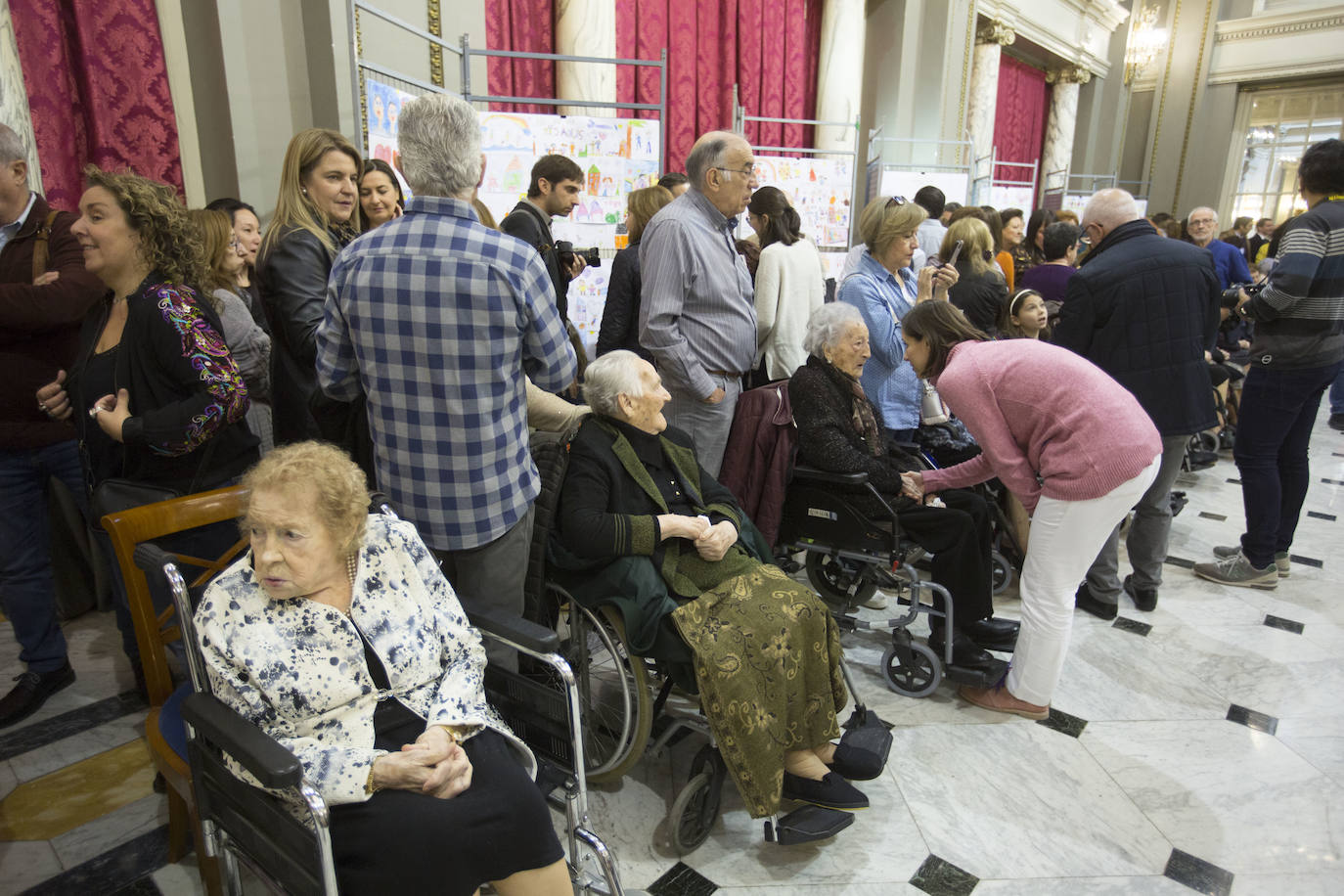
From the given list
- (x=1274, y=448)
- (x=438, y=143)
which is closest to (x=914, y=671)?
(x=1274, y=448)

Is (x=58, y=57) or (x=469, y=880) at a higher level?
(x=58, y=57)

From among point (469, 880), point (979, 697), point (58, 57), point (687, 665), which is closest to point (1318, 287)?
point (979, 697)

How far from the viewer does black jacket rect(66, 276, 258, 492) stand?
5.73 ft

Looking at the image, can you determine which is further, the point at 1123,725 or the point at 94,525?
the point at 1123,725

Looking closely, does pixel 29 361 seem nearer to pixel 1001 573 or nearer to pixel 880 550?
pixel 880 550

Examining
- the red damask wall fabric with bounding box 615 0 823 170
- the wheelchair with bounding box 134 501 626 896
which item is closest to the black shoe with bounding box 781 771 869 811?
the wheelchair with bounding box 134 501 626 896

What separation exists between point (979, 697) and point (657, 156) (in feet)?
10.5

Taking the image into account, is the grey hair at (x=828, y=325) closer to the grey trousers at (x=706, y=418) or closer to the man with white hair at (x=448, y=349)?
the grey trousers at (x=706, y=418)

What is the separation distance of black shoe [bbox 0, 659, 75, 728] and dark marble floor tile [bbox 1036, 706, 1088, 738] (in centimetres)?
303

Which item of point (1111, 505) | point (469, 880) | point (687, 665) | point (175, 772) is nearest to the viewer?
point (469, 880)

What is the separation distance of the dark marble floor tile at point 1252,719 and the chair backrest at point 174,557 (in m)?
2.88

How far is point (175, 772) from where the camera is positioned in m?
1.54

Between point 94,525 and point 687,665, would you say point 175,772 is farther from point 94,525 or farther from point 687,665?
point 687,665

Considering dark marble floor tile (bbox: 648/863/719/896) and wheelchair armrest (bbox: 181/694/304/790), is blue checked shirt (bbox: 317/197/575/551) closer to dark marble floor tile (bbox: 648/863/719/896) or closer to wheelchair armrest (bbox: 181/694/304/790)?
wheelchair armrest (bbox: 181/694/304/790)
